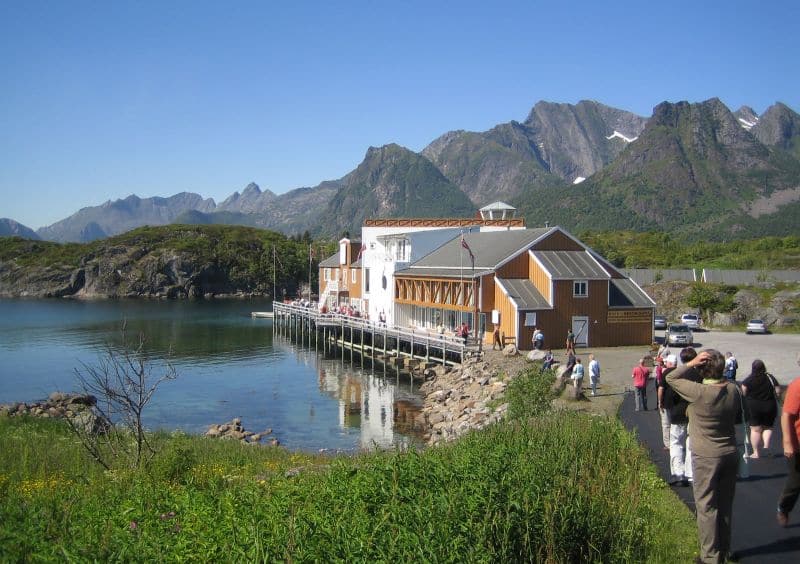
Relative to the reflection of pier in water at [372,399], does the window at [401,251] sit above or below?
above

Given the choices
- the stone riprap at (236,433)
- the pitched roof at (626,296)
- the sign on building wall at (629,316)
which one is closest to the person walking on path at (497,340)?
the sign on building wall at (629,316)

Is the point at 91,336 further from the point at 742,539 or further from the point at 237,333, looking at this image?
the point at 742,539

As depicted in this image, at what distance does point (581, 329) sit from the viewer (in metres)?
36.9

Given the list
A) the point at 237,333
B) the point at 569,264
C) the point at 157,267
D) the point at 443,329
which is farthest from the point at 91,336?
the point at 157,267

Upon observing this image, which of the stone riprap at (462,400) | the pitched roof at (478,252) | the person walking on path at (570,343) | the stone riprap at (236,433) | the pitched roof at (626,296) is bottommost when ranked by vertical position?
the stone riprap at (236,433)

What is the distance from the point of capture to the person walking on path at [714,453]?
6.93 meters

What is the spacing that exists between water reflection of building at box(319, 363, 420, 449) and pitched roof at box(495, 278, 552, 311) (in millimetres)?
7703

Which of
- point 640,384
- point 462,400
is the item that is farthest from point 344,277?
point 640,384

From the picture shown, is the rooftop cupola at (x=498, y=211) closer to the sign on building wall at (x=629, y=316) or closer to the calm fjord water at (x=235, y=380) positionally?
the calm fjord water at (x=235, y=380)

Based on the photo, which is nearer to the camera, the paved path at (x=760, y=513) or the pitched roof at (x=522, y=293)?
the paved path at (x=760, y=513)

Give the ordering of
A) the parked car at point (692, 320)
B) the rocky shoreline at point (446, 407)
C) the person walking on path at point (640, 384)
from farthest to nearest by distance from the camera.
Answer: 1. the parked car at point (692, 320)
2. the rocky shoreline at point (446, 407)
3. the person walking on path at point (640, 384)

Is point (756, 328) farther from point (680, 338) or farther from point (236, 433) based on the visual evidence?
point (236, 433)

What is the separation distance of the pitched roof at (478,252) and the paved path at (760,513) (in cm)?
2633

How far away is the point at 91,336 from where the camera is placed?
58.9 meters
